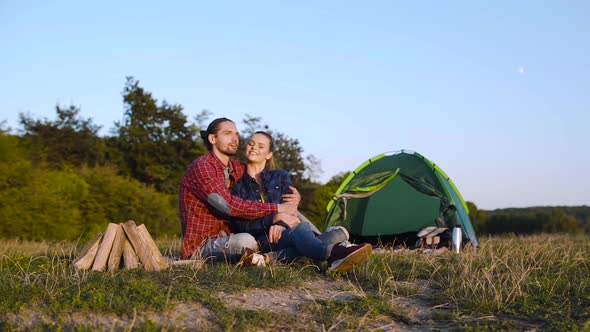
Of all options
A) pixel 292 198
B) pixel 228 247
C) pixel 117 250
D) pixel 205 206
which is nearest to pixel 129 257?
pixel 117 250

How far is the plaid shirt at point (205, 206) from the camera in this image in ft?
19.3

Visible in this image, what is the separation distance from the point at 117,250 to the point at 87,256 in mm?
250

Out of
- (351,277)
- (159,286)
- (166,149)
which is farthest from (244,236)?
(166,149)

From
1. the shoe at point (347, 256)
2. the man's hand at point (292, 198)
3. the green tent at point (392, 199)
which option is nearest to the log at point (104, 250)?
the man's hand at point (292, 198)

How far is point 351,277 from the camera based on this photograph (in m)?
5.14

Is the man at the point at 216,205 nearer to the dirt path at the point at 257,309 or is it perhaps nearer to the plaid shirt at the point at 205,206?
the plaid shirt at the point at 205,206

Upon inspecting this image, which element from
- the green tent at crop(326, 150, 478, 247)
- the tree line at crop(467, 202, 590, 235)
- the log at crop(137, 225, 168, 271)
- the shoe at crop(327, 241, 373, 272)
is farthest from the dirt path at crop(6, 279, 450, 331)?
the tree line at crop(467, 202, 590, 235)

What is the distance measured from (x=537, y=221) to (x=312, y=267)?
1969cm

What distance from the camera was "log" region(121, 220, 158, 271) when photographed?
5168 millimetres

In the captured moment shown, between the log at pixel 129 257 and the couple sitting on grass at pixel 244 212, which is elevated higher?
the couple sitting on grass at pixel 244 212

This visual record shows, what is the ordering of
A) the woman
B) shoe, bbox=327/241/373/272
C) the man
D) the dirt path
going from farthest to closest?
the man < the woman < shoe, bbox=327/241/373/272 < the dirt path

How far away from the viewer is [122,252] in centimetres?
543

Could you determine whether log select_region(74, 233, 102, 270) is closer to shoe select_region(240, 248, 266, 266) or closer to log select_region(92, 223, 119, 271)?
log select_region(92, 223, 119, 271)

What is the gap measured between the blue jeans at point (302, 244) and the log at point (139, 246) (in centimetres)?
109
